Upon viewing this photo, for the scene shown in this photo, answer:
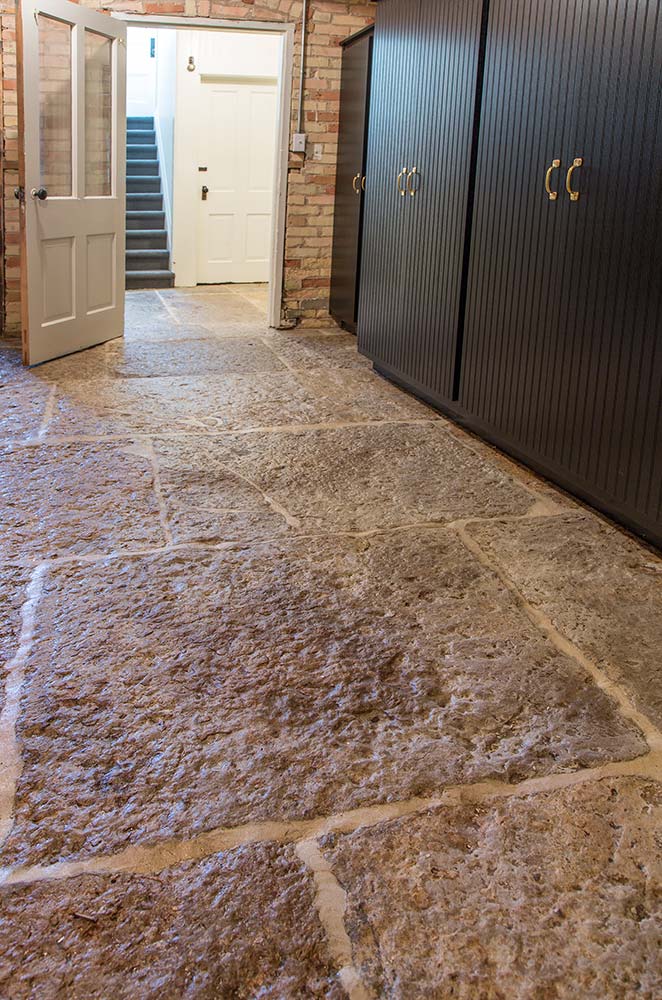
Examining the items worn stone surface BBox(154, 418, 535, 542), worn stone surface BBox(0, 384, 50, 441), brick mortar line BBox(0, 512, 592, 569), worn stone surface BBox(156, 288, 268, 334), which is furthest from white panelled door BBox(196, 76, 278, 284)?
brick mortar line BBox(0, 512, 592, 569)

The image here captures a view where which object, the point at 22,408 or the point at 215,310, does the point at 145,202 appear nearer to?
the point at 215,310

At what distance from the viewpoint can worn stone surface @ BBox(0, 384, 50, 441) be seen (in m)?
4.08

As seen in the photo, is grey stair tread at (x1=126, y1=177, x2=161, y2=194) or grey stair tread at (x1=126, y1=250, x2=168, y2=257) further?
grey stair tread at (x1=126, y1=177, x2=161, y2=194)

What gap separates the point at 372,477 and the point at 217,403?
1313mm

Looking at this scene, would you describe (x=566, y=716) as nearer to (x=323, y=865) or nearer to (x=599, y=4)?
(x=323, y=865)

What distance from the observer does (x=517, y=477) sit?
12.5ft

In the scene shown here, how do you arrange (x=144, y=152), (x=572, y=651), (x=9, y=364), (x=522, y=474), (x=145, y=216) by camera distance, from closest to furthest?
(x=572, y=651) → (x=522, y=474) → (x=9, y=364) → (x=145, y=216) → (x=144, y=152)

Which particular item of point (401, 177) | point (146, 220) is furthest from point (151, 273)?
point (401, 177)

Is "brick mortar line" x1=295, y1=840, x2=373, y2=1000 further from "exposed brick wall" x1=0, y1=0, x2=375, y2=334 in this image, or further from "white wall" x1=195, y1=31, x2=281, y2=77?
"white wall" x1=195, y1=31, x2=281, y2=77

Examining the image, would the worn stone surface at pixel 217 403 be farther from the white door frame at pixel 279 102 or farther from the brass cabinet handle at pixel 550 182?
the white door frame at pixel 279 102

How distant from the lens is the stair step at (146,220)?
9281mm

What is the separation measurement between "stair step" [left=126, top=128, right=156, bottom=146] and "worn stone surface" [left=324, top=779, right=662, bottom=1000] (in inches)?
375

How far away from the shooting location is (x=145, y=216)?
9312 millimetres

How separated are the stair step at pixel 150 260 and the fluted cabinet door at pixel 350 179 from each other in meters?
2.63
